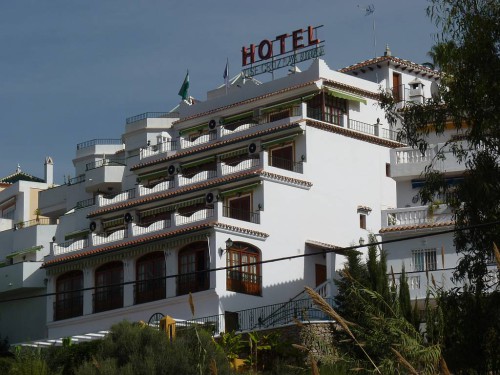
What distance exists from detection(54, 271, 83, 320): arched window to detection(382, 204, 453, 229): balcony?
1799 centimetres

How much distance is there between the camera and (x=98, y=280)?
65.3 m

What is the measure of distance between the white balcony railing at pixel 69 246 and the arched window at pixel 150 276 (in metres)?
4.56

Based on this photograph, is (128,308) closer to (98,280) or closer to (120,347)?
(98,280)

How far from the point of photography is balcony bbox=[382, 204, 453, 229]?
54.0 metres

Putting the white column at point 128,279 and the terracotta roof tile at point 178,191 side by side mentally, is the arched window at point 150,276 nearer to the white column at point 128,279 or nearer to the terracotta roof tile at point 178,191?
the white column at point 128,279

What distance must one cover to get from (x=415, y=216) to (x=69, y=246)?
20.4m

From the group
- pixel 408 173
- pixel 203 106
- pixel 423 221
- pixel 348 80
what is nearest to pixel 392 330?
pixel 423 221

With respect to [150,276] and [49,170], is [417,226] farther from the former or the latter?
[49,170]

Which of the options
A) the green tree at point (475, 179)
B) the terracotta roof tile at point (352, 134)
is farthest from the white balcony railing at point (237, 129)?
the green tree at point (475, 179)

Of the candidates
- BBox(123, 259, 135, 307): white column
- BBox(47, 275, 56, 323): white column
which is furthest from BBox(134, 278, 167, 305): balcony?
BBox(47, 275, 56, 323): white column

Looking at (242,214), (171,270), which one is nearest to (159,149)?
(242,214)

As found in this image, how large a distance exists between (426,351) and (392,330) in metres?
1.33

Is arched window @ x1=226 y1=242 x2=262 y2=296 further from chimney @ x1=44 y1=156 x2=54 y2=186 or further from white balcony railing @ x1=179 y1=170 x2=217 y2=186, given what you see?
chimney @ x1=44 y1=156 x2=54 y2=186

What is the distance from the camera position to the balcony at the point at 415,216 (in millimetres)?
53969
